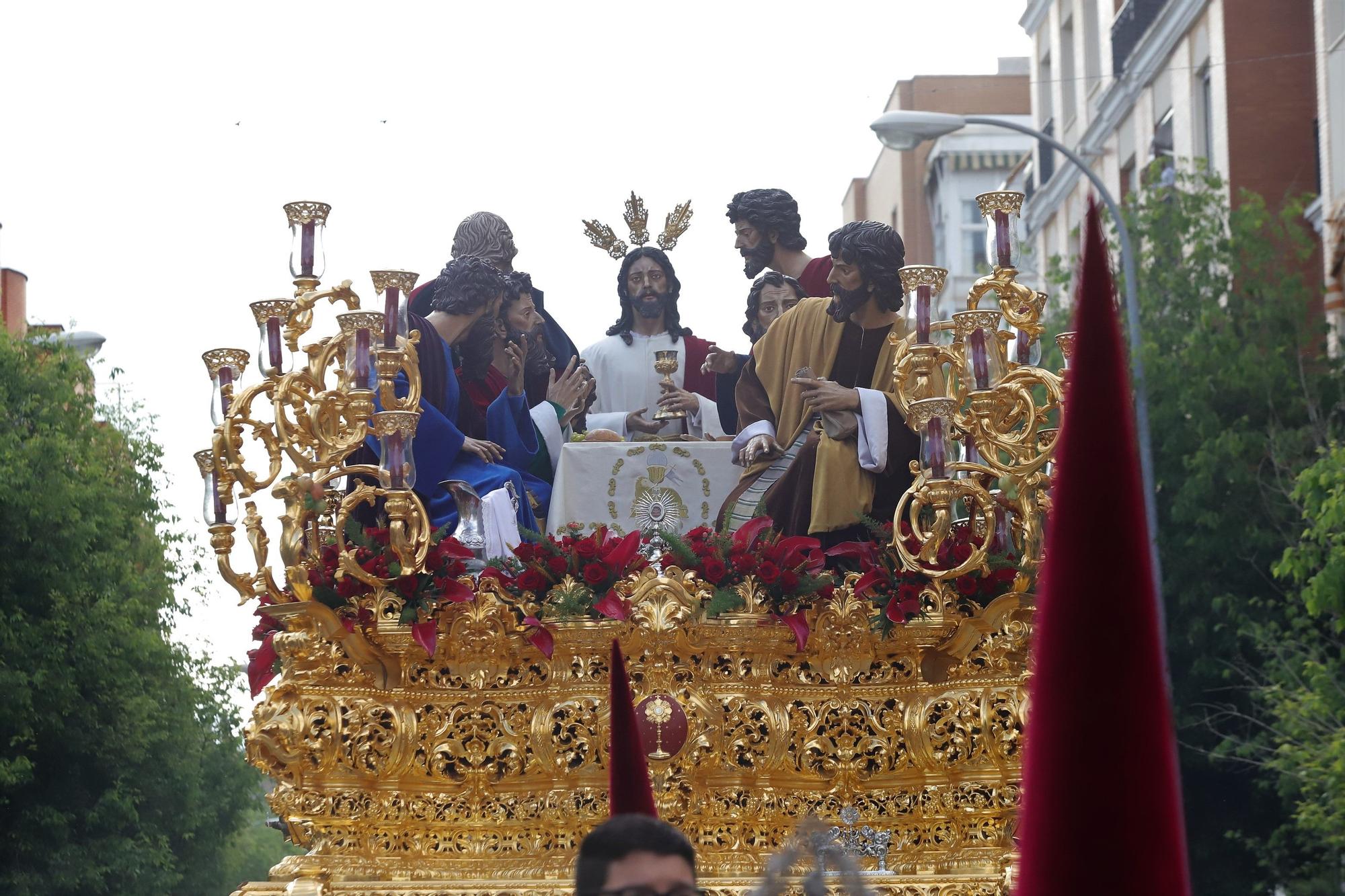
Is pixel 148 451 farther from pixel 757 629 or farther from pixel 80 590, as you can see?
pixel 757 629

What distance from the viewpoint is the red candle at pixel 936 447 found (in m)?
9.06

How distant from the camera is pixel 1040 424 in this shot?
973 centimetres

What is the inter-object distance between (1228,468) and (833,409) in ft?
39.6

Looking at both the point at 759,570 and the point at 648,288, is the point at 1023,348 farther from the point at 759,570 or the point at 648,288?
the point at 648,288

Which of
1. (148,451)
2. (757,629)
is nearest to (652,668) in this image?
(757,629)

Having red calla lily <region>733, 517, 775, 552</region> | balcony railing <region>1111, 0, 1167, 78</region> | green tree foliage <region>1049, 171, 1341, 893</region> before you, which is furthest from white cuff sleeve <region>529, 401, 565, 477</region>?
balcony railing <region>1111, 0, 1167, 78</region>

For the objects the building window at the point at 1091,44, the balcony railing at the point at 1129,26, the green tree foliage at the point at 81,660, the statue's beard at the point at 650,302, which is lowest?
the green tree foliage at the point at 81,660

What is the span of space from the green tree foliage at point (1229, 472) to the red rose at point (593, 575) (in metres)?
12.2

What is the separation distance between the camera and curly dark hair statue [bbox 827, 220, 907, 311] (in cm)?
1059

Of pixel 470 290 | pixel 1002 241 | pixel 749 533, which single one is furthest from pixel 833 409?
pixel 470 290

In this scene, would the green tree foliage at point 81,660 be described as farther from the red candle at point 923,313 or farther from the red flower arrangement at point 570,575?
the red candle at point 923,313

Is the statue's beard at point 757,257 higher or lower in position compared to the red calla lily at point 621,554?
higher

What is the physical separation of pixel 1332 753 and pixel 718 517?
7.15 metres

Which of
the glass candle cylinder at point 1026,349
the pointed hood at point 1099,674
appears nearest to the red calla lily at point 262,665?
the glass candle cylinder at point 1026,349
